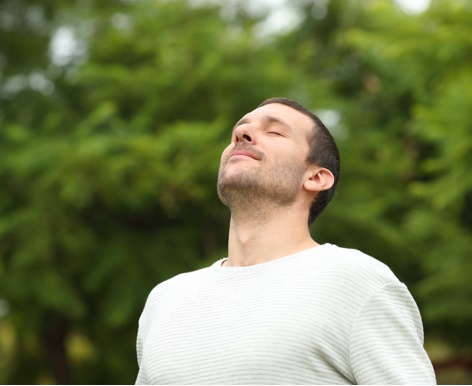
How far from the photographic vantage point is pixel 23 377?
407 inches

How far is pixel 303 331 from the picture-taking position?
167cm

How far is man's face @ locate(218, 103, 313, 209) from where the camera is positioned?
2025 millimetres

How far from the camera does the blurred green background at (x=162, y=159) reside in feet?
23.7

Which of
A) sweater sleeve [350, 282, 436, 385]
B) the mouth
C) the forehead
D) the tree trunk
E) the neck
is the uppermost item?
the forehead

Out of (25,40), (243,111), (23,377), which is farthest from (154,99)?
(23,377)

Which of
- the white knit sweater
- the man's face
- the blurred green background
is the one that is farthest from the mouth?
the blurred green background

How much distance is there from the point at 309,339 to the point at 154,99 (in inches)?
276

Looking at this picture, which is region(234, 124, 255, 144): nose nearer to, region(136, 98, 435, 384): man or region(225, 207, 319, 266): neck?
region(136, 98, 435, 384): man

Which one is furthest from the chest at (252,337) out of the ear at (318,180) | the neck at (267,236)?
the ear at (318,180)

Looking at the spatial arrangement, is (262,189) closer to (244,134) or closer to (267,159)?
(267,159)

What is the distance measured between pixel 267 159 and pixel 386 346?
2.11ft

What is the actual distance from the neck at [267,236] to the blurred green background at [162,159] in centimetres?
436

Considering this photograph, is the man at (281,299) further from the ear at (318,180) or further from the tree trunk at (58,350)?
the tree trunk at (58,350)

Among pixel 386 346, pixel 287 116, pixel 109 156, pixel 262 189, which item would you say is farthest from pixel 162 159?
pixel 386 346
